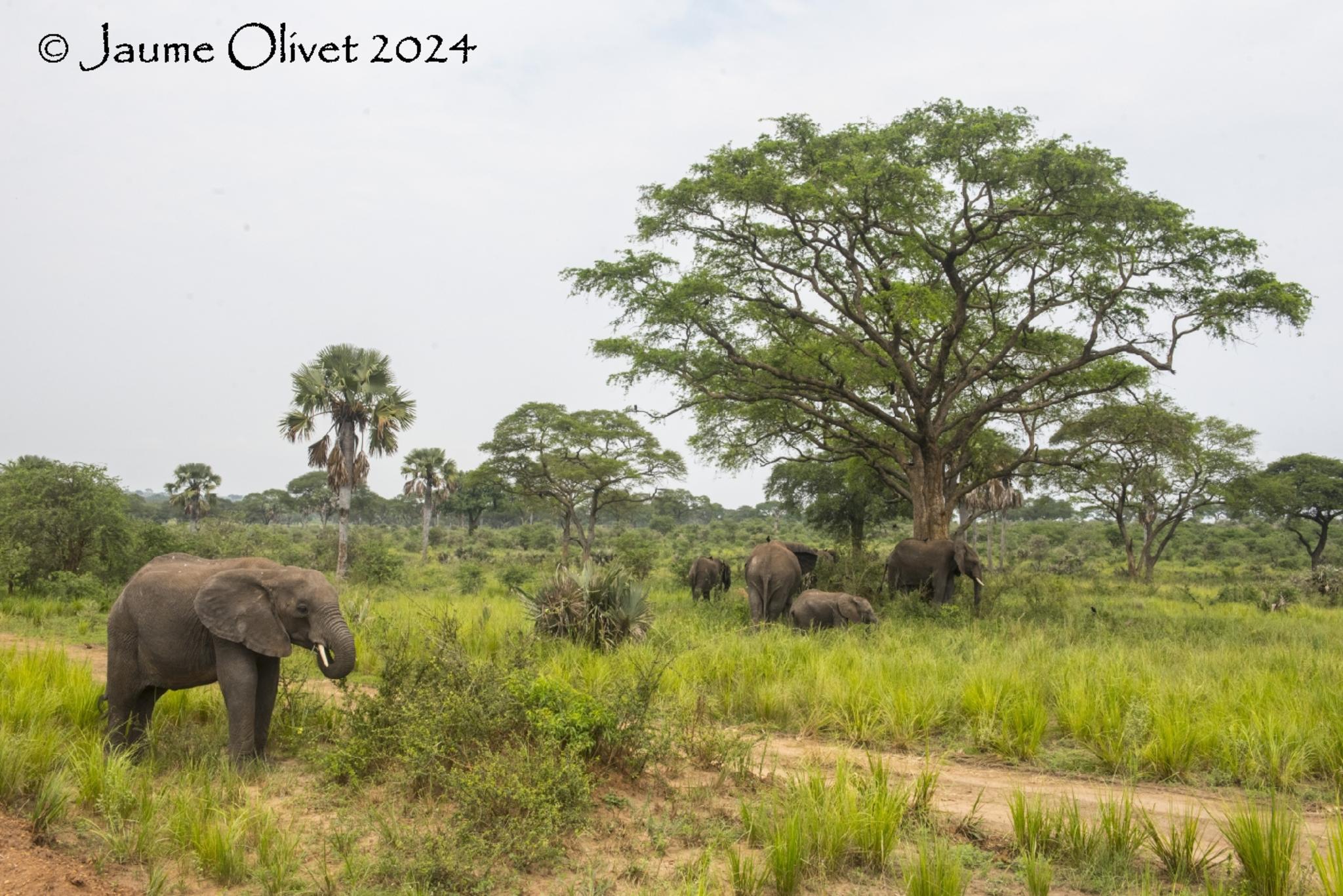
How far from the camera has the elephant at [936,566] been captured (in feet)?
59.8

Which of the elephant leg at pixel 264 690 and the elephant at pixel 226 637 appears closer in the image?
the elephant at pixel 226 637

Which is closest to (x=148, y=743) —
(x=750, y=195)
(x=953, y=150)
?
(x=750, y=195)

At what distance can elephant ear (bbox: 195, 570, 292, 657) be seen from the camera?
6.27m

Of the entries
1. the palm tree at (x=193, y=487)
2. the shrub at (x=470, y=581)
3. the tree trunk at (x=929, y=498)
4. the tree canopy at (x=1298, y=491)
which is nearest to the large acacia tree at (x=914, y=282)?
the tree trunk at (x=929, y=498)

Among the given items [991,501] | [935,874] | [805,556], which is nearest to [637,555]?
[805,556]

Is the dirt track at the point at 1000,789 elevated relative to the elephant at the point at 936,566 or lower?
lower

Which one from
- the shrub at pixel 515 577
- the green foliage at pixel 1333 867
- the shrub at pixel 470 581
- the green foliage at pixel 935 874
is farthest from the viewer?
the shrub at pixel 515 577

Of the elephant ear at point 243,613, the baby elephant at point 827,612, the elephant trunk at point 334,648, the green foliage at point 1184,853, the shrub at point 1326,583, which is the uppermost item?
the elephant ear at point 243,613

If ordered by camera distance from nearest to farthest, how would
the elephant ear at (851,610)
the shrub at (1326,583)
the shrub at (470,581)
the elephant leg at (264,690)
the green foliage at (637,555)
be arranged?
the elephant leg at (264,690), the elephant ear at (851,610), the shrub at (470,581), the shrub at (1326,583), the green foliage at (637,555)

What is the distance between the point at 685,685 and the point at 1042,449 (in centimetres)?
1858

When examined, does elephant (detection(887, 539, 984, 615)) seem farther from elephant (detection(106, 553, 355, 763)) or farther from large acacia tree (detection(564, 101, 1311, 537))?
elephant (detection(106, 553, 355, 763))

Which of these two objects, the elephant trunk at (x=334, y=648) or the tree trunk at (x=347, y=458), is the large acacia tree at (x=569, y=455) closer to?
the tree trunk at (x=347, y=458)

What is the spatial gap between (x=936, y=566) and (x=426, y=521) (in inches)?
1270

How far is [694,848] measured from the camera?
202 inches
